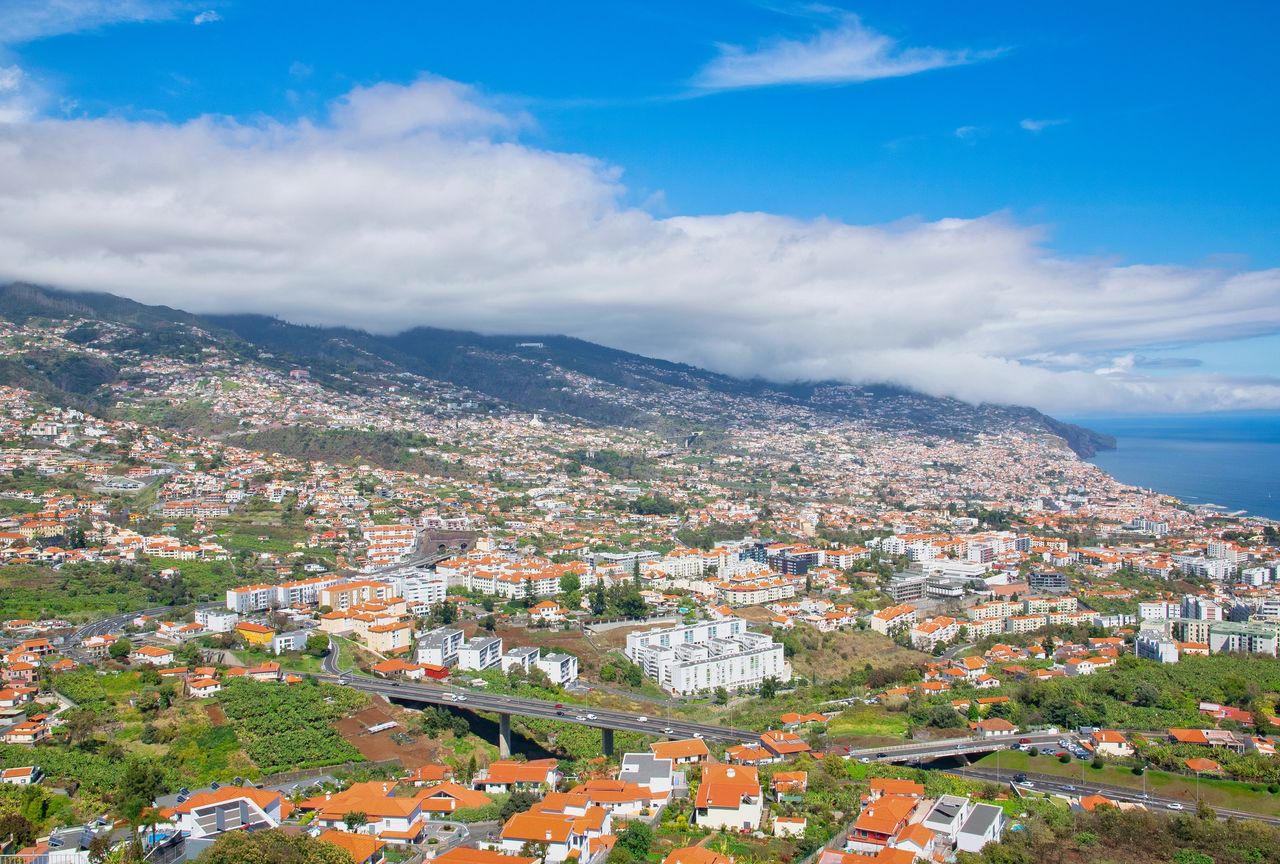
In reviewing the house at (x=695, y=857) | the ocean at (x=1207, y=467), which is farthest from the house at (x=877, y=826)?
the ocean at (x=1207, y=467)

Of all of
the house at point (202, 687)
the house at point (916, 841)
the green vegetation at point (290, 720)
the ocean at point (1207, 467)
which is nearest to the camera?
the house at point (916, 841)

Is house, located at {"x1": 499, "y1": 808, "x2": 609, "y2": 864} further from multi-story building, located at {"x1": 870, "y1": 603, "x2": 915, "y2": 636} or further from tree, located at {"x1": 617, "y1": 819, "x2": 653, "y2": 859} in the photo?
multi-story building, located at {"x1": 870, "y1": 603, "x2": 915, "y2": 636}

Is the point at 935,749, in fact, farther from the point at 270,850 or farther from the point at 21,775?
the point at 21,775

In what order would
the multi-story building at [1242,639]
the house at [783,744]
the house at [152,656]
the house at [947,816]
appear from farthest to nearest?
the multi-story building at [1242,639]
the house at [152,656]
the house at [783,744]
the house at [947,816]

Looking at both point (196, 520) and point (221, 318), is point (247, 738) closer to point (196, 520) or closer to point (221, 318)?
point (196, 520)

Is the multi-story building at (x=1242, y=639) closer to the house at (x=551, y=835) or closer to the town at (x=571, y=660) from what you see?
the town at (x=571, y=660)

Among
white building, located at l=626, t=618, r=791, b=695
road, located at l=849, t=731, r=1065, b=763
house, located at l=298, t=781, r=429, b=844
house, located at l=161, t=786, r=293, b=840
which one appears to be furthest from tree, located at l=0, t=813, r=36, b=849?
white building, located at l=626, t=618, r=791, b=695
